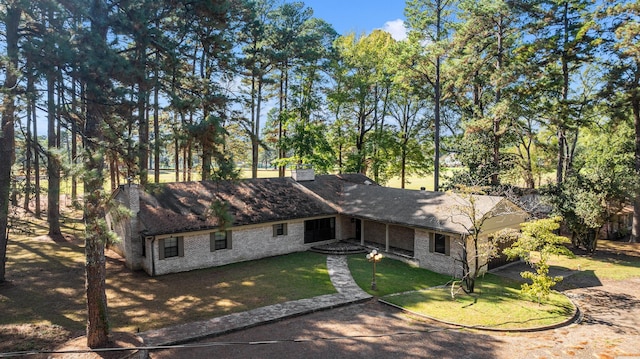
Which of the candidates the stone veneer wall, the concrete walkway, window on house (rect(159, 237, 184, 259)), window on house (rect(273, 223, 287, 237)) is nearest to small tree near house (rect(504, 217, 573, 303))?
the concrete walkway

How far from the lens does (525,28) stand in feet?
82.4

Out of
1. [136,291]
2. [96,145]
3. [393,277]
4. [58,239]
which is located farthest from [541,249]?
[58,239]

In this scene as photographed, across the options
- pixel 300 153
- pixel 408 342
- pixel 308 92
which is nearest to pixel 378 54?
pixel 308 92

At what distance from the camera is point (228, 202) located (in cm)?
1596

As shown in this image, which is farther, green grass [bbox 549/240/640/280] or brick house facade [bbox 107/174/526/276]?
green grass [bbox 549/240/640/280]

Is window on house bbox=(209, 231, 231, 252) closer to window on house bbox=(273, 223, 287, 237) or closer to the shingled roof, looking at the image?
the shingled roof

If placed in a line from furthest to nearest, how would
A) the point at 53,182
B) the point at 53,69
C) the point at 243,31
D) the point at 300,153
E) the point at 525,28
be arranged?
the point at 300,153
the point at 243,31
the point at 525,28
the point at 53,182
the point at 53,69

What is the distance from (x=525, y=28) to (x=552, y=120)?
642 cm

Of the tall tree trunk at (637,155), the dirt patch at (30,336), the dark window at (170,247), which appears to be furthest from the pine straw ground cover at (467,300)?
the tall tree trunk at (637,155)

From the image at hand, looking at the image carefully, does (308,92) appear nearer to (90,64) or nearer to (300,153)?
(300,153)

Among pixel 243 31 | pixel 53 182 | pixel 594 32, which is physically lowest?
pixel 53 182

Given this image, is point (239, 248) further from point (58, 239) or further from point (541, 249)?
point (541, 249)

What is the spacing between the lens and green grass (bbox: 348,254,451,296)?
16500mm

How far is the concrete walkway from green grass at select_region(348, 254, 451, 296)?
2.63 feet
